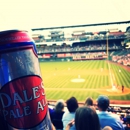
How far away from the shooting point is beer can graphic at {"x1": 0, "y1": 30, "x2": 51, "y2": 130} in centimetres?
94

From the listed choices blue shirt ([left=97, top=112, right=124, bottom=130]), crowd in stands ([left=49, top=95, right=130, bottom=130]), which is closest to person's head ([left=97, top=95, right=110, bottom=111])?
crowd in stands ([left=49, top=95, right=130, bottom=130])

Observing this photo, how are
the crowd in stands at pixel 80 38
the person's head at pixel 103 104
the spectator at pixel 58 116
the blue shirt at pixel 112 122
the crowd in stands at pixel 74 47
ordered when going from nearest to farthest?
the blue shirt at pixel 112 122
the person's head at pixel 103 104
the spectator at pixel 58 116
the crowd in stands at pixel 74 47
the crowd in stands at pixel 80 38

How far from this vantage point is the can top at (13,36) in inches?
39.5

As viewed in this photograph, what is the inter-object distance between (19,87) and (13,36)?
0.30m

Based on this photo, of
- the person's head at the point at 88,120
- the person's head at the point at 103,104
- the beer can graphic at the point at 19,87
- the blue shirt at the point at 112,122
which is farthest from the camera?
the person's head at the point at 103,104

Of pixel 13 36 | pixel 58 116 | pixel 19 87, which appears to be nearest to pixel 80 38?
pixel 58 116

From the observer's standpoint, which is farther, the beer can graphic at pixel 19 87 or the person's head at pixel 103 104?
the person's head at pixel 103 104

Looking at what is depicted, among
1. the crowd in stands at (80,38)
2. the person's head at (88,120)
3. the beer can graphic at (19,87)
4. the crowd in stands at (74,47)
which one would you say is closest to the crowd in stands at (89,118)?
the person's head at (88,120)

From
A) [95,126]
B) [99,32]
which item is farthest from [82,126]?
[99,32]

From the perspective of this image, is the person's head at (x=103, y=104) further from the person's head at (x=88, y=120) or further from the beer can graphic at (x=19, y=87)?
the beer can graphic at (x=19, y=87)

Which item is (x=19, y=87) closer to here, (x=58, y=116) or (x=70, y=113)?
(x=70, y=113)

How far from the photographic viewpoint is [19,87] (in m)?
0.95

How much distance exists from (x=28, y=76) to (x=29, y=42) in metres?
0.22

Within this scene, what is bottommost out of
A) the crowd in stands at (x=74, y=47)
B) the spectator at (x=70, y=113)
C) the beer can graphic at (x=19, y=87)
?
the crowd in stands at (x=74, y=47)
